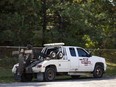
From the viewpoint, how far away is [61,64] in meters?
23.1

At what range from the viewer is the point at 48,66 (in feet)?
73.8

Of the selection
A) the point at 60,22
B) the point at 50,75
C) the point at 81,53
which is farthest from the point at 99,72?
the point at 60,22

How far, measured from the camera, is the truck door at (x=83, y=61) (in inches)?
951

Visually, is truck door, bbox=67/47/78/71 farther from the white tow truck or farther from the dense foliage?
the dense foliage

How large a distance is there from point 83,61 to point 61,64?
72.0 inches

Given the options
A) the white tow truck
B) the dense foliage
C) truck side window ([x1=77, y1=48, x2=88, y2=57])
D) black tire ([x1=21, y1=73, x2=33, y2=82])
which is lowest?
black tire ([x1=21, y1=73, x2=33, y2=82])

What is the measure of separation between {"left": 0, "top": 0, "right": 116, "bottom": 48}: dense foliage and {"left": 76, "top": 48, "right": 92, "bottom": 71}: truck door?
709cm

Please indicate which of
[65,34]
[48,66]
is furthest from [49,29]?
[48,66]

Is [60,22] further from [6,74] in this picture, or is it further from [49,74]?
[49,74]

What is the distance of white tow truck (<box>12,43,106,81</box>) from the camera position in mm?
22344

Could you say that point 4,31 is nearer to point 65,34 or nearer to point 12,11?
point 12,11

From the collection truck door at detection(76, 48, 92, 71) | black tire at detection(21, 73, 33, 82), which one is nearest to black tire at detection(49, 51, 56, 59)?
black tire at detection(21, 73, 33, 82)

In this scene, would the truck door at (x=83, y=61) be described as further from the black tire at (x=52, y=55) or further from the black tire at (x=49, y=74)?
the black tire at (x=49, y=74)

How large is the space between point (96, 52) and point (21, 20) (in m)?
8.92
